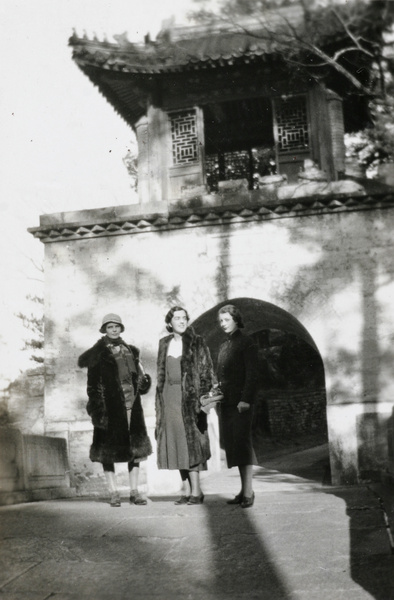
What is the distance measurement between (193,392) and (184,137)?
607 cm

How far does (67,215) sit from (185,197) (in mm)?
1902

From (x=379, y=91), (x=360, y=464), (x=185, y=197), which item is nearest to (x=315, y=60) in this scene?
(x=379, y=91)

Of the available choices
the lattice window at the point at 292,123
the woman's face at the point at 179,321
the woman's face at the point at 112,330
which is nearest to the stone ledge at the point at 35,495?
the woman's face at the point at 112,330

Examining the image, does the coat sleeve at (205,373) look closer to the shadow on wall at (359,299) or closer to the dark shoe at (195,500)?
the dark shoe at (195,500)

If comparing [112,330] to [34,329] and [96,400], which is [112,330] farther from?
[34,329]

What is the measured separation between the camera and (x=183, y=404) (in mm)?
6238

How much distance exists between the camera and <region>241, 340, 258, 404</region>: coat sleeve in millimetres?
5871

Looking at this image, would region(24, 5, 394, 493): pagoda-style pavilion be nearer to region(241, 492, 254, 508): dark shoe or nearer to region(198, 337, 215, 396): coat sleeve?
region(198, 337, 215, 396): coat sleeve

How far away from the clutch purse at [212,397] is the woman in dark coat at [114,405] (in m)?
0.67

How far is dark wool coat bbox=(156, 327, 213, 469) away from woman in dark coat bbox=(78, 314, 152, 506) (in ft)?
0.97

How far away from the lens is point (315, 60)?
10453 millimetres

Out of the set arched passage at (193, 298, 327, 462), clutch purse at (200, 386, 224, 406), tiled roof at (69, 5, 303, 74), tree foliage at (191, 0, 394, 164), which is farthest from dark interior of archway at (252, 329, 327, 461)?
clutch purse at (200, 386, 224, 406)

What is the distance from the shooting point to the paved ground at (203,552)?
356 centimetres

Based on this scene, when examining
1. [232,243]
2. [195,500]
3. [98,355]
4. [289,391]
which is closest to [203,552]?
[195,500]
